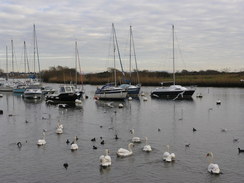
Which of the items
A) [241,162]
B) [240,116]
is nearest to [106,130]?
[241,162]

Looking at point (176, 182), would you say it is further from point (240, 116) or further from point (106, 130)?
point (240, 116)

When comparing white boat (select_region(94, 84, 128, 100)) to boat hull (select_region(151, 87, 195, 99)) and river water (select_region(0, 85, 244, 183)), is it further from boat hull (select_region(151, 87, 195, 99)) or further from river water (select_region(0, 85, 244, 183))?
river water (select_region(0, 85, 244, 183))

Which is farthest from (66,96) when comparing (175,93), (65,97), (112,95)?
(175,93)

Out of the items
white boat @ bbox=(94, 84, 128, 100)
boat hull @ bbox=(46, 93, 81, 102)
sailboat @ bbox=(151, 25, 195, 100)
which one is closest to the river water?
boat hull @ bbox=(46, 93, 81, 102)

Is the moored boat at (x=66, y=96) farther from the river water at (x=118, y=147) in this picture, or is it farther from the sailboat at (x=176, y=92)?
the sailboat at (x=176, y=92)

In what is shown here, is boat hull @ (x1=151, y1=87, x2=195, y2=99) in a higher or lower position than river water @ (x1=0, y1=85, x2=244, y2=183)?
higher

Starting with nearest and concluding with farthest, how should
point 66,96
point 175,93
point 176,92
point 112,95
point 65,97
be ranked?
point 66,96 < point 65,97 < point 112,95 < point 176,92 < point 175,93

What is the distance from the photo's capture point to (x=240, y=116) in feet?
131

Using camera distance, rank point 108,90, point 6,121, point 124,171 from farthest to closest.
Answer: point 108,90
point 6,121
point 124,171

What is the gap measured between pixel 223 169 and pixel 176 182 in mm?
3214

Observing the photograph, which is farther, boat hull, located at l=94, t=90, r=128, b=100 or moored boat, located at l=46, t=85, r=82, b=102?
boat hull, located at l=94, t=90, r=128, b=100

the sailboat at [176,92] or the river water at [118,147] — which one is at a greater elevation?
the sailboat at [176,92]

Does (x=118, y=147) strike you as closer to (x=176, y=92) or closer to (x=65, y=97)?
(x=65, y=97)

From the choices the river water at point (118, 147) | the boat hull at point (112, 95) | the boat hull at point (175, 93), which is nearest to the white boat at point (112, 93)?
the boat hull at point (112, 95)
